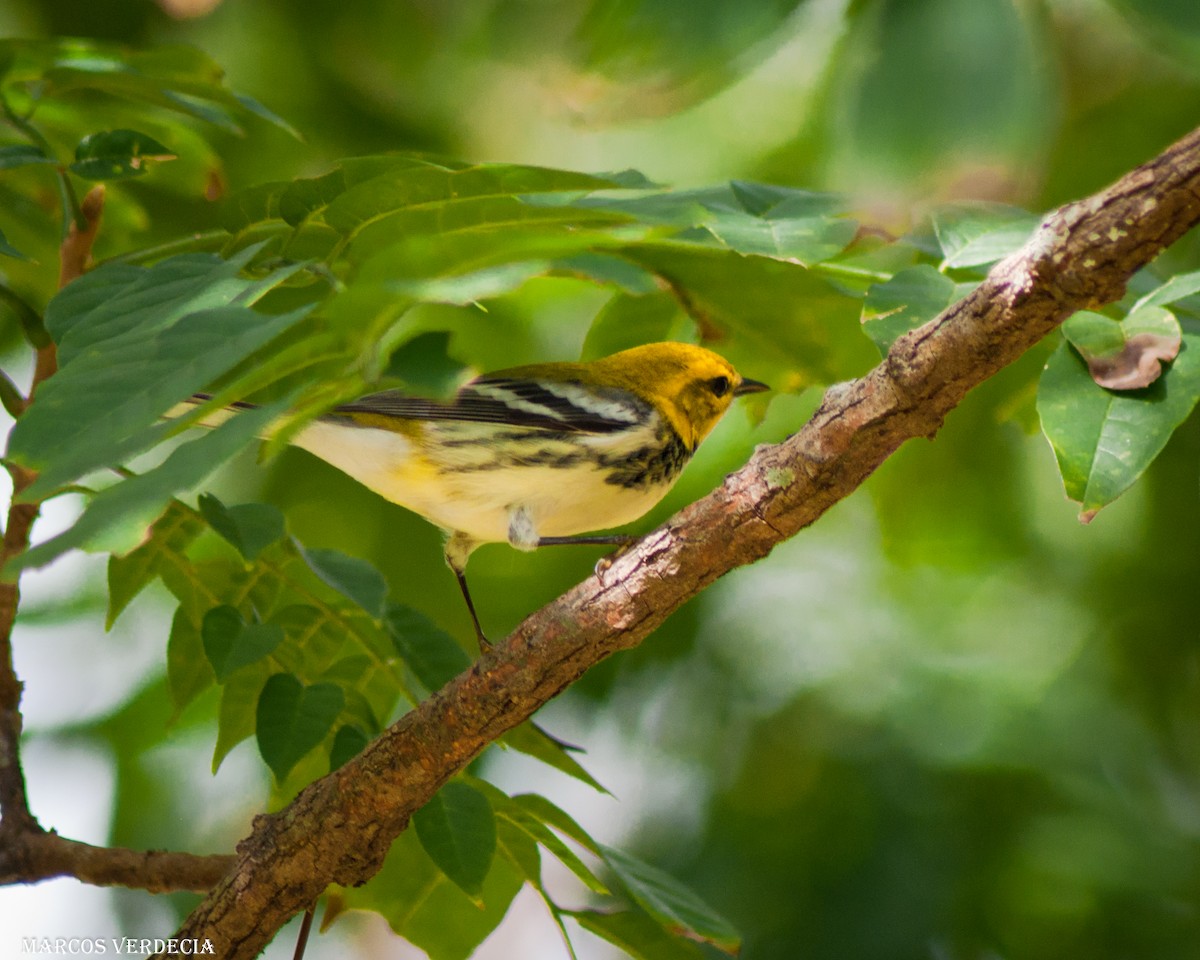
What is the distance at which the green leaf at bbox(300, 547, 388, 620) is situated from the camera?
5.80ft

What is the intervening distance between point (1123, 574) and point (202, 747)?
2.48 m

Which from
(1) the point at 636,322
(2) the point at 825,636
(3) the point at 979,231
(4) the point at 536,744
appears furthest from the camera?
(2) the point at 825,636

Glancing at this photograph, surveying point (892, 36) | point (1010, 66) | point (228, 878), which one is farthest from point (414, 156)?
point (228, 878)

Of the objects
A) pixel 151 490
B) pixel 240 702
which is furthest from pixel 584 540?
pixel 151 490

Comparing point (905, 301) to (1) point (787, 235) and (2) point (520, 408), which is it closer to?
(1) point (787, 235)

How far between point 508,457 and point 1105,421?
132 centimetres

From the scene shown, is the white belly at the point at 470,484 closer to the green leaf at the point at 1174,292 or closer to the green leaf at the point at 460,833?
the green leaf at the point at 460,833

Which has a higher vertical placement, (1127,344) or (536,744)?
(1127,344)

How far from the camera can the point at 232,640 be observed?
1.70 metres

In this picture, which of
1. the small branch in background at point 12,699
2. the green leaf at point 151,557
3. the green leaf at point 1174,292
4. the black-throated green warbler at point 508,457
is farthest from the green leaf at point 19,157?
the green leaf at point 1174,292

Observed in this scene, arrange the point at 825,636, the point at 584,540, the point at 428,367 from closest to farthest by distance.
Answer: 1. the point at 428,367
2. the point at 584,540
3. the point at 825,636

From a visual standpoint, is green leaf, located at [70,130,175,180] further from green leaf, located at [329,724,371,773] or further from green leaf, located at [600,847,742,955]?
green leaf, located at [600,847,742,955]

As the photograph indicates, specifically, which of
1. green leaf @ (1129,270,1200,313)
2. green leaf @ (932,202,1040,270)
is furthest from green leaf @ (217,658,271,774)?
green leaf @ (1129,270,1200,313)

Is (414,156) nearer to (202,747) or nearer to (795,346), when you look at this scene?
(795,346)
